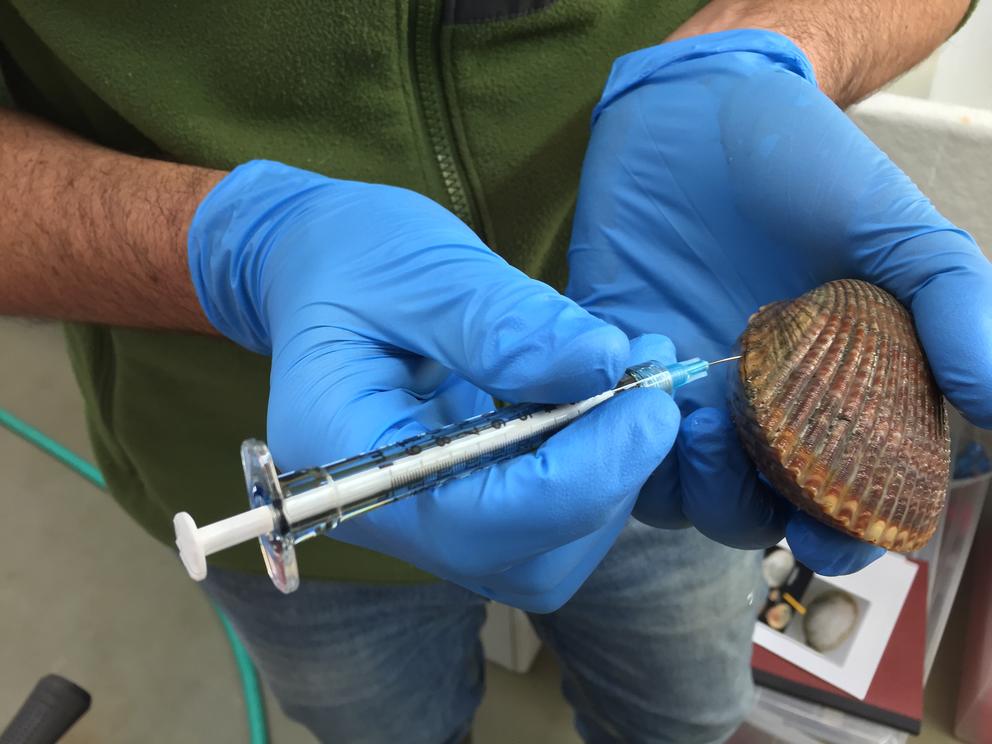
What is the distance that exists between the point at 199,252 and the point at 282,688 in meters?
0.58

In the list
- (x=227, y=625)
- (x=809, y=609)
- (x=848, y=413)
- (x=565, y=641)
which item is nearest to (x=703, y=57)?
(x=848, y=413)

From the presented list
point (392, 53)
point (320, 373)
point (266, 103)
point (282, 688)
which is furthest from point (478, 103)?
point (282, 688)

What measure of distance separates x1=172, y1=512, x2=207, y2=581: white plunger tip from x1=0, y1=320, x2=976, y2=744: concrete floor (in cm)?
124

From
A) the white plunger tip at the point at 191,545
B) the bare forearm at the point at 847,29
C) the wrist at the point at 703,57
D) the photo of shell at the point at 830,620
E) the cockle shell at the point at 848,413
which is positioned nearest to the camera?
the white plunger tip at the point at 191,545

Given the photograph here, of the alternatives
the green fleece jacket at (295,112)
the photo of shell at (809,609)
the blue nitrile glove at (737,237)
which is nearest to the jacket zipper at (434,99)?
the green fleece jacket at (295,112)

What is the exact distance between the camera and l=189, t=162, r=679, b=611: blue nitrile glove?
47 centimetres

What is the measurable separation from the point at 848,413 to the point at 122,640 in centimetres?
155

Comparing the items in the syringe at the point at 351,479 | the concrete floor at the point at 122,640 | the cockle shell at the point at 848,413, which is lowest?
the concrete floor at the point at 122,640

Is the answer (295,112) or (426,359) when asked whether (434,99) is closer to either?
(295,112)

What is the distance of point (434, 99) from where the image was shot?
0.68 metres

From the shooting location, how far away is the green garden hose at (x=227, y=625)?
1.43 meters

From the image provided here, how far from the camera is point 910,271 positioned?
24.1 inches

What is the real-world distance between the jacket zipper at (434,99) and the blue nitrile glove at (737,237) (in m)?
0.12

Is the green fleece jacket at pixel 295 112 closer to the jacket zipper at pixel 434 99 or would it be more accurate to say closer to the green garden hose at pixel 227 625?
the jacket zipper at pixel 434 99
